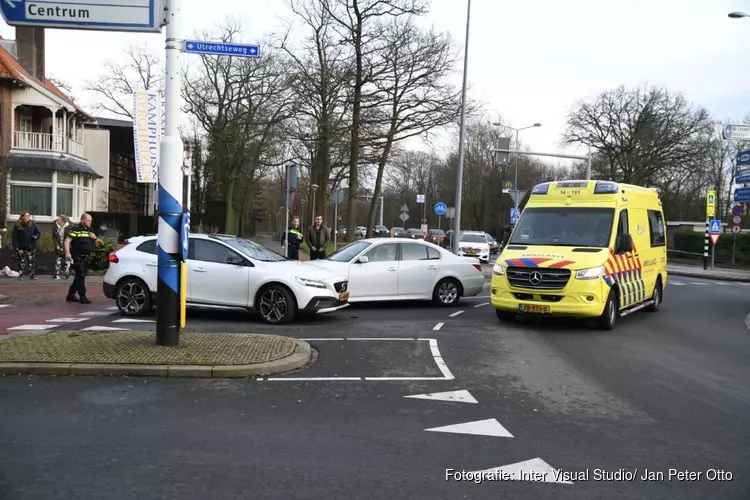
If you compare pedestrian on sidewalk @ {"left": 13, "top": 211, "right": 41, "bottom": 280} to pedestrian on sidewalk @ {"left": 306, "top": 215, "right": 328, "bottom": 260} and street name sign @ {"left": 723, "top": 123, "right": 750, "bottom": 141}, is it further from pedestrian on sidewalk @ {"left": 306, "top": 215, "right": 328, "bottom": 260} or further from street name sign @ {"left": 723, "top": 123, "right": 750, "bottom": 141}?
street name sign @ {"left": 723, "top": 123, "right": 750, "bottom": 141}

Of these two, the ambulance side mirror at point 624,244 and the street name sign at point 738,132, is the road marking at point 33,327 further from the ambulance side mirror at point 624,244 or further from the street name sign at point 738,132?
the street name sign at point 738,132

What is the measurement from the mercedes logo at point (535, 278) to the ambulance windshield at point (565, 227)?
1.04m

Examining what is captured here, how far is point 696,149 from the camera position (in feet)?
157

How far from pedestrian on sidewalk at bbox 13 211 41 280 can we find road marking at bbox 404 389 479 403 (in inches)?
571

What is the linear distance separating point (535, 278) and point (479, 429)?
5.83m

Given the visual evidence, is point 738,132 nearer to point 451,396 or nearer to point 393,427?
point 451,396

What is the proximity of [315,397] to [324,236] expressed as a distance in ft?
33.6

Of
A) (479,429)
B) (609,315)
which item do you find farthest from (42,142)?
(479,429)

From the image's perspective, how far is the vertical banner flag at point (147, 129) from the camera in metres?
22.5

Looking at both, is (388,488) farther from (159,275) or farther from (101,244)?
(101,244)

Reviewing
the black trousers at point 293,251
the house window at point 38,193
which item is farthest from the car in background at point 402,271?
the house window at point 38,193

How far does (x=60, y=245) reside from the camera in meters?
18.2

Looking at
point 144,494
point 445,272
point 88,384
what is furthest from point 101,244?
point 144,494

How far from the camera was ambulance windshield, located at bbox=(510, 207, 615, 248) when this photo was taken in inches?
453
